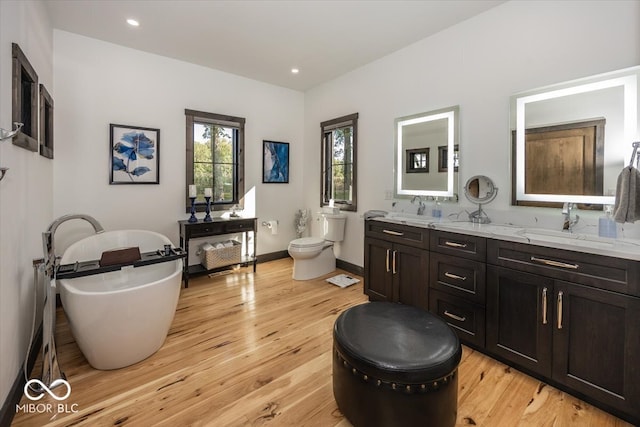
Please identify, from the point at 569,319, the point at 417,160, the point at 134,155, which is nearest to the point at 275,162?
the point at 134,155

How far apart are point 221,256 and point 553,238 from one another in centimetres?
347

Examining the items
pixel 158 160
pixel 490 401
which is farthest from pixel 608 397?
pixel 158 160

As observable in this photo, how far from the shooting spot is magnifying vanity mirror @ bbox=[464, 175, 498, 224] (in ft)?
8.63

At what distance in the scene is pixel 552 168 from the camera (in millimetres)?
2291

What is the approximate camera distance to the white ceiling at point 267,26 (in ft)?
8.55

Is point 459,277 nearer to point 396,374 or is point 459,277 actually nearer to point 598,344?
point 598,344

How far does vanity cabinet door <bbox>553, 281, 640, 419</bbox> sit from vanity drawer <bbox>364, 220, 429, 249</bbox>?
98 centimetres

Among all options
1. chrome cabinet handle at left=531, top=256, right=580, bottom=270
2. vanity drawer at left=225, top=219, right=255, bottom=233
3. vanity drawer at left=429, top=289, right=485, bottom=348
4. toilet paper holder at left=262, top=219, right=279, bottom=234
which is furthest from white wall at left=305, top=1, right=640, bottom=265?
vanity drawer at left=225, top=219, right=255, bottom=233

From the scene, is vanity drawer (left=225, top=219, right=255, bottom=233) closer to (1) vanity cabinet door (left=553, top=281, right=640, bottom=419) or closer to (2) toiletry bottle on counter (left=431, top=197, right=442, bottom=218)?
(2) toiletry bottle on counter (left=431, top=197, right=442, bottom=218)

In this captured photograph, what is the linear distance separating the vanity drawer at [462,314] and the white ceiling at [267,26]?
8.20ft

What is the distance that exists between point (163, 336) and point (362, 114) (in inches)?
131

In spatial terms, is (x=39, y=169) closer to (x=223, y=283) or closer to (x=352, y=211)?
(x=223, y=283)

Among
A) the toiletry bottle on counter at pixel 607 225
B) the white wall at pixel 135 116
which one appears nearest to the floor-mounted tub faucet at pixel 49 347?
the white wall at pixel 135 116

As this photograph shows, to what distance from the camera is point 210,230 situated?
376 centimetres
